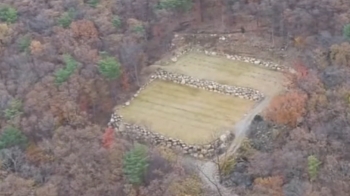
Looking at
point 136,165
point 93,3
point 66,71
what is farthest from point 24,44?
point 136,165

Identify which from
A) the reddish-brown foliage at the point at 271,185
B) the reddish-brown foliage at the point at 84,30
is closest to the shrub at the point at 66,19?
the reddish-brown foliage at the point at 84,30

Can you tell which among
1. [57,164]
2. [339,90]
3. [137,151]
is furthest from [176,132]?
[339,90]

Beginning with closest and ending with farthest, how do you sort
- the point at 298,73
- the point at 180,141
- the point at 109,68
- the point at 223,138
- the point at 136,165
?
the point at 136,165 < the point at 223,138 < the point at 180,141 < the point at 298,73 < the point at 109,68

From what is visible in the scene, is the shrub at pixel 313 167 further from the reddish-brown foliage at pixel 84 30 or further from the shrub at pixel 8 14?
the shrub at pixel 8 14

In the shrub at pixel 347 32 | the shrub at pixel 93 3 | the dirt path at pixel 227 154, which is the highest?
the shrub at pixel 93 3

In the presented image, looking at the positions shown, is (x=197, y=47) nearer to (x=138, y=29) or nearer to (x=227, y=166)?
(x=138, y=29)

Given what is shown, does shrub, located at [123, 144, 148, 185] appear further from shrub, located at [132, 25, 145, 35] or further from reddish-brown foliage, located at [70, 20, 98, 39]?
shrub, located at [132, 25, 145, 35]

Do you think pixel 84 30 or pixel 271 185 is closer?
pixel 271 185

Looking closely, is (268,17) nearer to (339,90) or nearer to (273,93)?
(273,93)
